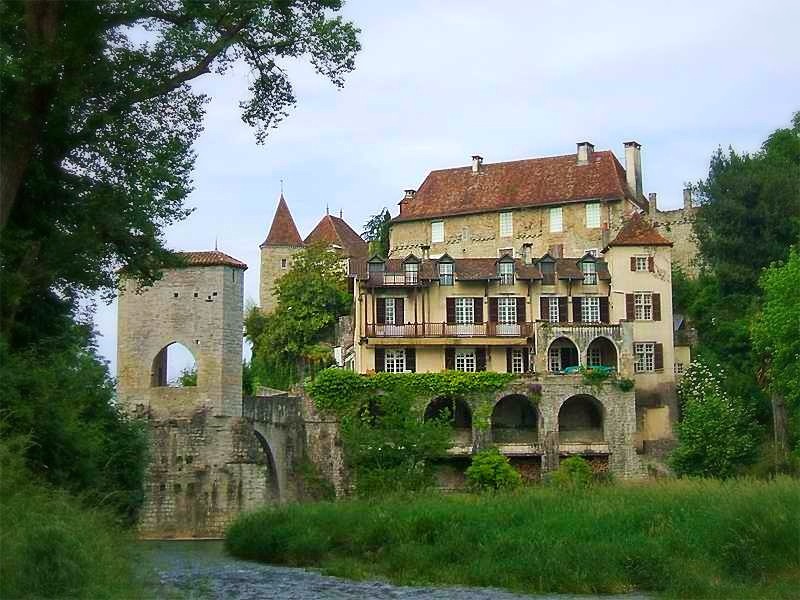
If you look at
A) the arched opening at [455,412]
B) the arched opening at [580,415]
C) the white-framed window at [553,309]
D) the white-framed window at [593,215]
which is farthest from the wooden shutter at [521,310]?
the white-framed window at [593,215]

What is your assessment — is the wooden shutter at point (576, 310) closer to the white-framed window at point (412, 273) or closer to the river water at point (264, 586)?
the white-framed window at point (412, 273)

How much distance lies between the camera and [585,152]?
70562 mm

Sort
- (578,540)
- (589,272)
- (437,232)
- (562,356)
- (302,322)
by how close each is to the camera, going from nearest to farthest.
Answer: (578,540) → (562,356) → (589,272) → (302,322) → (437,232)

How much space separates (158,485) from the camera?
46.1 metres

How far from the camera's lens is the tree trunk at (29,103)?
19.2m

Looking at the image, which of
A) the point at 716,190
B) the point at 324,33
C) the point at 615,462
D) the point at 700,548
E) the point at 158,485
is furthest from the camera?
Result: the point at 716,190

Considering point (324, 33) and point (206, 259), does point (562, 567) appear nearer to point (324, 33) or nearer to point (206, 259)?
point (324, 33)

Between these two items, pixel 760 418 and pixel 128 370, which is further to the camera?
pixel 760 418

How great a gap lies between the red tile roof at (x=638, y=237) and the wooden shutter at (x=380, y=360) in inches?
455

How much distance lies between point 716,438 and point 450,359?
12777 mm

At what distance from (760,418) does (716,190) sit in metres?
11.6

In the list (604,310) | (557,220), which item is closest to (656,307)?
(604,310)

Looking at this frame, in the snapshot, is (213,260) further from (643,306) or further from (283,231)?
(283,231)

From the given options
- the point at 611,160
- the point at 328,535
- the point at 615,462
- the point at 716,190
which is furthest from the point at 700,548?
the point at 611,160
